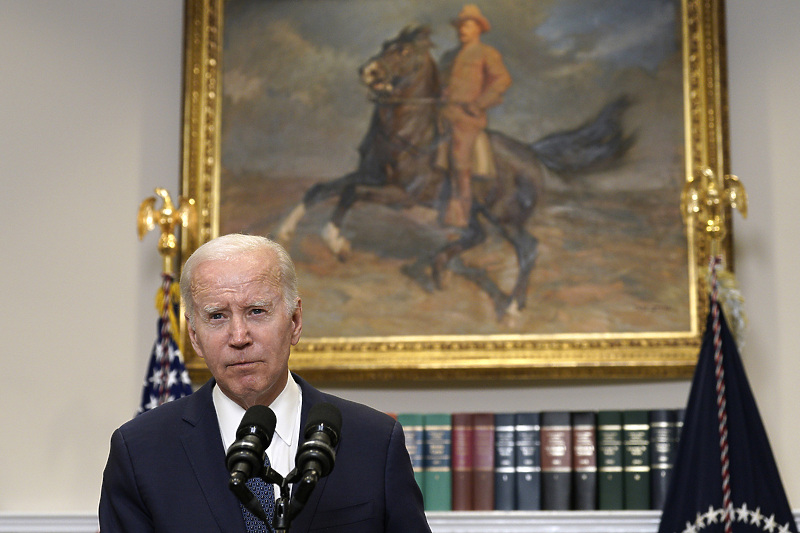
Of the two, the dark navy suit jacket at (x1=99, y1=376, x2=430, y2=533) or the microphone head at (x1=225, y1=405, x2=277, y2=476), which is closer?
the microphone head at (x1=225, y1=405, x2=277, y2=476)

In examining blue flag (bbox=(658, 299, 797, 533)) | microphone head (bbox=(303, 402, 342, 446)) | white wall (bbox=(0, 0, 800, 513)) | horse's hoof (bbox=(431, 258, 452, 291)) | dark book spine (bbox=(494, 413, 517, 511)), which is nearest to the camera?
microphone head (bbox=(303, 402, 342, 446))

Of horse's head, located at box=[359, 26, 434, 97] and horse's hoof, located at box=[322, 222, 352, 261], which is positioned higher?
horse's head, located at box=[359, 26, 434, 97]

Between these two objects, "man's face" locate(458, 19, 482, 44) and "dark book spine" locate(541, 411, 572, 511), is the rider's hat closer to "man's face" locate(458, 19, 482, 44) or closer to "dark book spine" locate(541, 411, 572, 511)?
"man's face" locate(458, 19, 482, 44)

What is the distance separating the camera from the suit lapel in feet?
7.91

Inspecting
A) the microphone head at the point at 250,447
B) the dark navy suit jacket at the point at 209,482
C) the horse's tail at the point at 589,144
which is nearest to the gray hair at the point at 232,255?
the dark navy suit jacket at the point at 209,482

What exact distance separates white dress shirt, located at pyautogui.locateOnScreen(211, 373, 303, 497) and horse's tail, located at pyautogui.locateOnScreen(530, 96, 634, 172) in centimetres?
338

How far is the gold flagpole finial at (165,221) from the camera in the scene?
5.38 metres

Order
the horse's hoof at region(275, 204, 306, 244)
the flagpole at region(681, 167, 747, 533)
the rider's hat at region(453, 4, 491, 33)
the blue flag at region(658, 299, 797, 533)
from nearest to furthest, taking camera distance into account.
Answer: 1. the blue flag at region(658, 299, 797, 533)
2. the flagpole at region(681, 167, 747, 533)
3. the horse's hoof at region(275, 204, 306, 244)
4. the rider's hat at region(453, 4, 491, 33)

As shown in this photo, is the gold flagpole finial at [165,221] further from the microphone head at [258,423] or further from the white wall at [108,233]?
the microphone head at [258,423]

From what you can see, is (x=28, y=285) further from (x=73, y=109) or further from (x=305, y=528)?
(x=305, y=528)

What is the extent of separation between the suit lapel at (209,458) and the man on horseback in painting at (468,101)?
3233 mm

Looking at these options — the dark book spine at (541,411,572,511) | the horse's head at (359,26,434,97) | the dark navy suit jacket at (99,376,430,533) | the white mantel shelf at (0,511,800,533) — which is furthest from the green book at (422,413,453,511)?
the dark navy suit jacket at (99,376,430,533)

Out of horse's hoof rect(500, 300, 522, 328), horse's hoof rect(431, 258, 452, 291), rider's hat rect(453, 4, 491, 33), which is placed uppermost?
rider's hat rect(453, 4, 491, 33)

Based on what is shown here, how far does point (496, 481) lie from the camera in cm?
522
